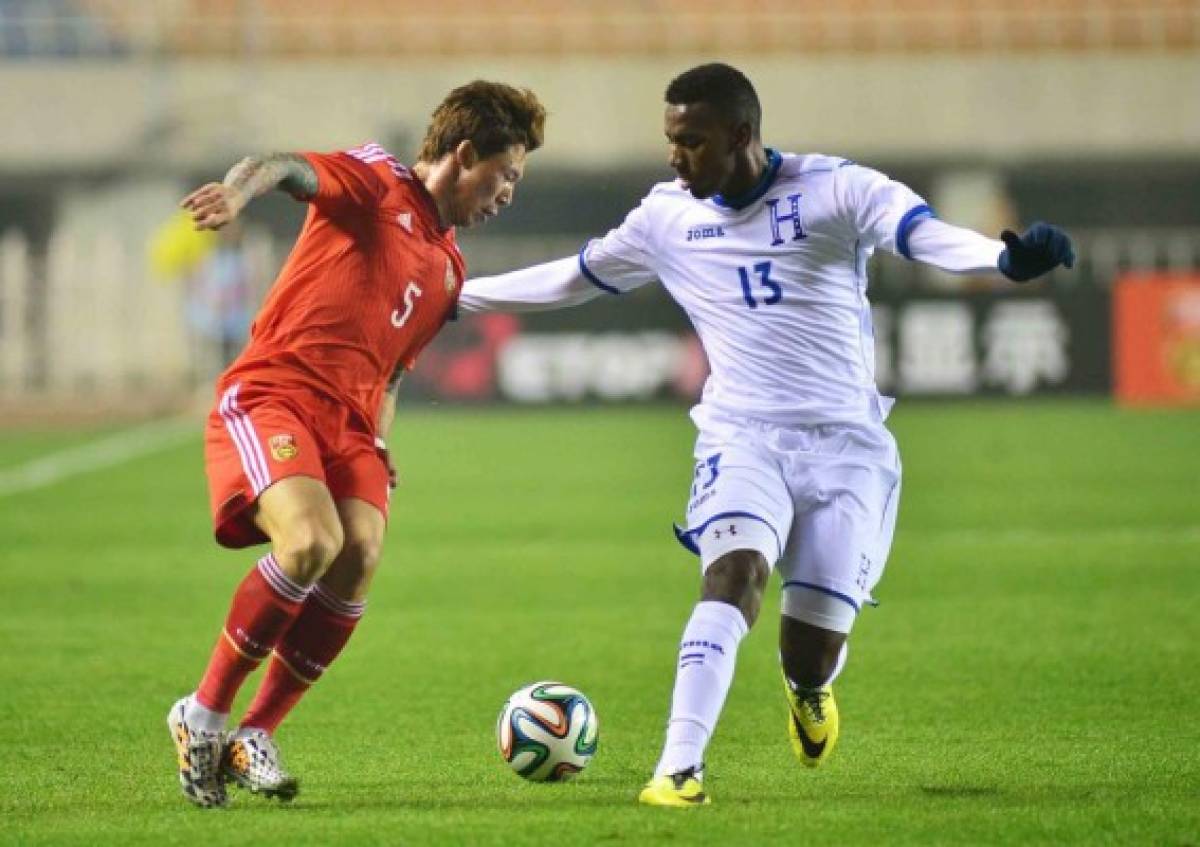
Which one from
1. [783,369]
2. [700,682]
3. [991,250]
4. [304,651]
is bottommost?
[304,651]

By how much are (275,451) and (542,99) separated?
2599 centimetres

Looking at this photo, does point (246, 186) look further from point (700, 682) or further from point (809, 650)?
point (809, 650)

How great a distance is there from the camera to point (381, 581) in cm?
1238

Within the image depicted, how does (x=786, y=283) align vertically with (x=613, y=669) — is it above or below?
above

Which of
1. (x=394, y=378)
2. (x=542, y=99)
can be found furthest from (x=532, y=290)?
(x=542, y=99)

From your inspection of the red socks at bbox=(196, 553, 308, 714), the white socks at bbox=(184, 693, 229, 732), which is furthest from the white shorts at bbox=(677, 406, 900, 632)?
the white socks at bbox=(184, 693, 229, 732)

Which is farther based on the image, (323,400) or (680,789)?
(323,400)

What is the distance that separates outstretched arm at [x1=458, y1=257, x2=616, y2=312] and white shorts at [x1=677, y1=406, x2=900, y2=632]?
2.29 ft

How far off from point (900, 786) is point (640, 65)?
87.6ft

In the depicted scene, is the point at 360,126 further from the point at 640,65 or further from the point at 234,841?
the point at 234,841

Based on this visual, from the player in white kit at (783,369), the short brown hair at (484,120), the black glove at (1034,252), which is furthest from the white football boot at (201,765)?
the black glove at (1034,252)

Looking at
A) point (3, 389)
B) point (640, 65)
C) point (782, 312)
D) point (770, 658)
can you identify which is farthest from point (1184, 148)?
point (782, 312)

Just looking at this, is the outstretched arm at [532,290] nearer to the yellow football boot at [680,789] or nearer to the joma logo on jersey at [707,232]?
the joma logo on jersey at [707,232]

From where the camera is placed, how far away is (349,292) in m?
6.43
